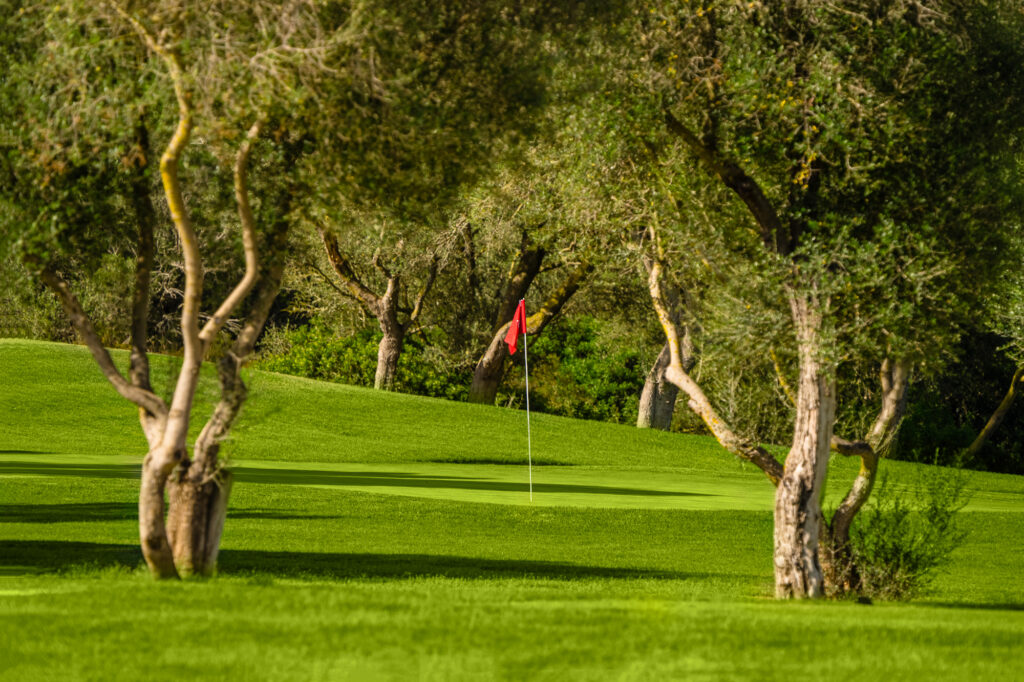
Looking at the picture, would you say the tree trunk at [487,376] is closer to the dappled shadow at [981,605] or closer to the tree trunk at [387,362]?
the tree trunk at [387,362]

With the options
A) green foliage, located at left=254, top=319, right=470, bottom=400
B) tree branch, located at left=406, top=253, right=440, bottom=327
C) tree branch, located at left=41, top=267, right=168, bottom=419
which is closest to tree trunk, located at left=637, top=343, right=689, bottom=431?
green foliage, located at left=254, top=319, right=470, bottom=400

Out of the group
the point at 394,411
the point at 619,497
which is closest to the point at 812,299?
the point at 619,497

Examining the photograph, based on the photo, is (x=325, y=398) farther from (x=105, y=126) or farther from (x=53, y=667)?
(x=53, y=667)

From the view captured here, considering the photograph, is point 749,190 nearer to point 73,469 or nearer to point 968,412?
point 73,469

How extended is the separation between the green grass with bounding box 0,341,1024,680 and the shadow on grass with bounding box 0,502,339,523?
8 cm

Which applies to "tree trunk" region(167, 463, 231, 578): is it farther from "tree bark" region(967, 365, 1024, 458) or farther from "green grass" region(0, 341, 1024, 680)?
"tree bark" region(967, 365, 1024, 458)

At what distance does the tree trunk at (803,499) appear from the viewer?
523 inches

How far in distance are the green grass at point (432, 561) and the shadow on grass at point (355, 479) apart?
0.47 ft

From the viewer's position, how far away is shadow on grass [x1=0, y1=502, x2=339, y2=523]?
20281 millimetres

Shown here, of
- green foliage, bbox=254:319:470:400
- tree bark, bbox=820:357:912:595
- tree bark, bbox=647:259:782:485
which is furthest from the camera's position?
green foliage, bbox=254:319:470:400

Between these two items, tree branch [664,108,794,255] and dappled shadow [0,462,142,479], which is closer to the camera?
tree branch [664,108,794,255]

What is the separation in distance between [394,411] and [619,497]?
13.3 meters

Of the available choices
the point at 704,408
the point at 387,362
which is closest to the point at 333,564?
the point at 704,408

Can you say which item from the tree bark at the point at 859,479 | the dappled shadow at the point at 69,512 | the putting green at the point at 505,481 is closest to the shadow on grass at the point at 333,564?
the tree bark at the point at 859,479
